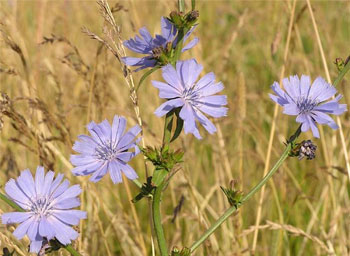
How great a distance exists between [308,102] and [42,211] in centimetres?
71

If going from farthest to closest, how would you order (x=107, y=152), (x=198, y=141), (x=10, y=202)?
(x=198, y=141), (x=107, y=152), (x=10, y=202)

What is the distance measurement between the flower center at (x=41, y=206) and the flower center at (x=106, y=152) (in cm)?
16

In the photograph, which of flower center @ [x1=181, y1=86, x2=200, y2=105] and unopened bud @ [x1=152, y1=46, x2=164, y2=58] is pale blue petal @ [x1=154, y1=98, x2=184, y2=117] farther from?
unopened bud @ [x1=152, y1=46, x2=164, y2=58]

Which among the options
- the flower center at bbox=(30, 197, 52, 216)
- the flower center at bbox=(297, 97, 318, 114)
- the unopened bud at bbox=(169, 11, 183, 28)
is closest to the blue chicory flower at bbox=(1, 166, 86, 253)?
the flower center at bbox=(30, 197, 52, 216)

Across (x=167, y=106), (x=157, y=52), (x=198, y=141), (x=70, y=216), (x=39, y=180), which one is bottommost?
(x=70, y=216)

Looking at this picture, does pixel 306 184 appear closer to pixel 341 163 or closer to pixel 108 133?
pixel 341 163

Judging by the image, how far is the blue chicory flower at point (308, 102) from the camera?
49.2 inches

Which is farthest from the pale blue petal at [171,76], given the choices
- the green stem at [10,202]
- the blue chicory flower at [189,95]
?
the green stem at [10,202]

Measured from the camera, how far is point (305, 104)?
1.31 m

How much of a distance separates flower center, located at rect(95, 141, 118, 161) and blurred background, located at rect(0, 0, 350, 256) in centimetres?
23

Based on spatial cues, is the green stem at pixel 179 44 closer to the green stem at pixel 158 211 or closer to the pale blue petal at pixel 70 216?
the green stem at pixel 158 211

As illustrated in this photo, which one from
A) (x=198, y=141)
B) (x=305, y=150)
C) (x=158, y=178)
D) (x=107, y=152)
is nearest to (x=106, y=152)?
(x=107, y=152)

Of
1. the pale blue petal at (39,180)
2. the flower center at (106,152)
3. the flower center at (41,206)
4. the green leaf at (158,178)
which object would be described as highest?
the flower center at (106,152)

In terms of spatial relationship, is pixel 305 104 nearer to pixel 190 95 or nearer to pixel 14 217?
pixel 190 95
